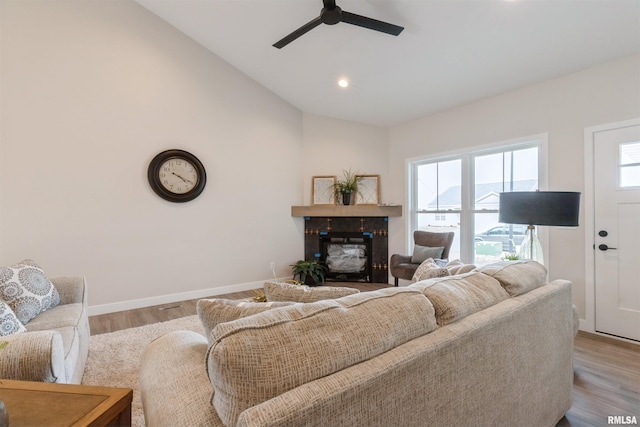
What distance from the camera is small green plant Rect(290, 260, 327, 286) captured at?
14.9 ft

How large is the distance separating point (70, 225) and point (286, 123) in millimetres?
3077

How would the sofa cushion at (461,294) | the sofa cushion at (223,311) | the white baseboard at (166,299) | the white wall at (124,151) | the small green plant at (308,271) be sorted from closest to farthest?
1. the sofa cushion at (223,311)
2. the sofa cushion at (461,294)
3. the white wall at (124,151)
4. the white baseboard at (166,299)
5. the small green plant at (308,271)

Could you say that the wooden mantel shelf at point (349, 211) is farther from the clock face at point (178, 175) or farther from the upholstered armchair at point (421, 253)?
the clock face at point (178, 175)

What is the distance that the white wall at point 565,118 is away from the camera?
8.73 ft

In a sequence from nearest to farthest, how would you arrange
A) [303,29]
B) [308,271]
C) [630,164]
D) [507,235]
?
[303,29] → [630,164] → [507,235] → [308,271]

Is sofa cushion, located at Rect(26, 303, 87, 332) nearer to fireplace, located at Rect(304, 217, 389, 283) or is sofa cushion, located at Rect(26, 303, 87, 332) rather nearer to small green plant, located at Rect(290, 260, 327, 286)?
small green plant, located at Rect(290, 260, 327, 286)

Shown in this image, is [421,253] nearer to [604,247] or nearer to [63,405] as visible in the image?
[604,247]

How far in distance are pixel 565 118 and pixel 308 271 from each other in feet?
11.9

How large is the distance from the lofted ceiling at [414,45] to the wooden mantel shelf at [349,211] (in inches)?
57.4

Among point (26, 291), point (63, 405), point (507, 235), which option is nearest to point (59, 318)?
point (26, 291)

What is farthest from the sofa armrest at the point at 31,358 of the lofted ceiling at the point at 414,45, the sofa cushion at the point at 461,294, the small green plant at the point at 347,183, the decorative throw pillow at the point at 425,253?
the small green plant at the point at 347,183

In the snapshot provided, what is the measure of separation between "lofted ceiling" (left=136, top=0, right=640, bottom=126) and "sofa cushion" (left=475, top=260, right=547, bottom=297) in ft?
6.58

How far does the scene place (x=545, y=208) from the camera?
2129mm

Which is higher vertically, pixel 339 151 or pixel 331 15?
pixel 331 15
